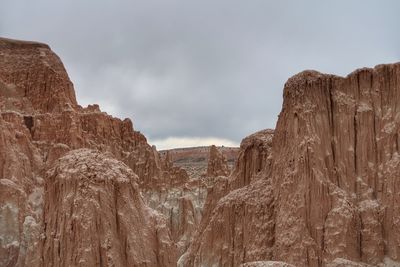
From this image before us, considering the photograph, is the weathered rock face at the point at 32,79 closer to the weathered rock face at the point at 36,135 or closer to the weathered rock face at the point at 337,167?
the weathered rock face at the point at 36,135

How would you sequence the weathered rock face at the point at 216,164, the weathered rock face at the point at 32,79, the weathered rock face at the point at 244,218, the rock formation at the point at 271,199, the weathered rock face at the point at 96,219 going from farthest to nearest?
1. the weathered rock face at the point at 216,164
2. the weathered rock face at the point at 32,79
3. the weathered rock face at the point at 244,218
4. the rock formation at the point at 271,199
5. the weathered rock face at the point at 96,219

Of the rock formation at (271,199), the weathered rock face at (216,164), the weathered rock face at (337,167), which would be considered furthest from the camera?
the weathered rock face at (216,164)

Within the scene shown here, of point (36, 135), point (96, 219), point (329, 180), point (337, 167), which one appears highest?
point (36, 135)

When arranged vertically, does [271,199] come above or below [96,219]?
above

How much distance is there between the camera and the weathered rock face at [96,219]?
18.4 m

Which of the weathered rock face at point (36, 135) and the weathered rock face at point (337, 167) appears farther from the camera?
the weathered rock face at point (36, 135)

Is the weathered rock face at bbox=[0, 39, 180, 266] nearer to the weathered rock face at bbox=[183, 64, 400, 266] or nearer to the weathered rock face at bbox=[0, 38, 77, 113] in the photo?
the weathered rock face at bbox=[0, 38, 77, 113]

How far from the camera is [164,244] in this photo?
19812mm

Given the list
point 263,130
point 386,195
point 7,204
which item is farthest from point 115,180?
point 7,204

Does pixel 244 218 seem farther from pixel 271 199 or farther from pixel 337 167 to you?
pixel 337 167

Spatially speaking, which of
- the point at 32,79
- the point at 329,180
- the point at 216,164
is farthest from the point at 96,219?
the point at 216,164

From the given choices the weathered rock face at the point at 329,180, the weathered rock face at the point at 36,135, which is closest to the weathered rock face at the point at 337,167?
the weathered rock face at the point at 329,180

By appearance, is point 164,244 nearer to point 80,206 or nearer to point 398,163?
point 80,206

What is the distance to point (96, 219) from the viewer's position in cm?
1855
